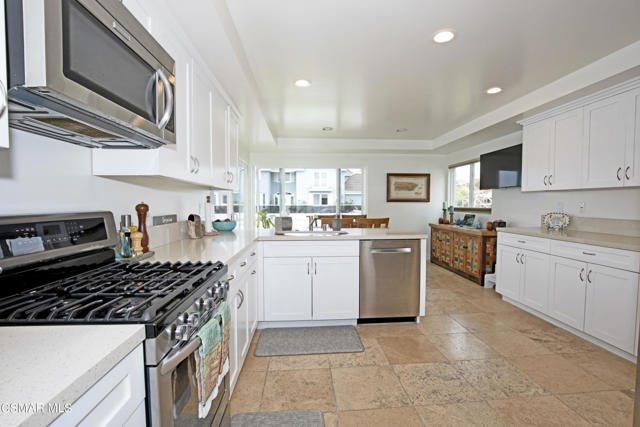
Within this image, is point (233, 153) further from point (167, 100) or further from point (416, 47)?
point (416, 47)

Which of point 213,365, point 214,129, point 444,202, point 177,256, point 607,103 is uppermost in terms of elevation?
point 607,103

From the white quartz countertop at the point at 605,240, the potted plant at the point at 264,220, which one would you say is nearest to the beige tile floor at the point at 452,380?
the white quartz countertop at the point at 605,240

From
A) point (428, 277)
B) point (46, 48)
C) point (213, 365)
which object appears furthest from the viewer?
point (428, 277)

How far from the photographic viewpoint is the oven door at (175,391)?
30.6 inches

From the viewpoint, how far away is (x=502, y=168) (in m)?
4.11

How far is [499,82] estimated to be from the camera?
9.49ft

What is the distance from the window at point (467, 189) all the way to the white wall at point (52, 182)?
17.2 ft

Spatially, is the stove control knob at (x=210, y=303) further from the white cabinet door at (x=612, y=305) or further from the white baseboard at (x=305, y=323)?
the white cabinet door at (x=612, y=305)

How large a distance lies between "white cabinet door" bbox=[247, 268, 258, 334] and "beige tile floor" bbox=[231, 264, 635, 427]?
0.83 ft

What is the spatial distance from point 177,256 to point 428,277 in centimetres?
402

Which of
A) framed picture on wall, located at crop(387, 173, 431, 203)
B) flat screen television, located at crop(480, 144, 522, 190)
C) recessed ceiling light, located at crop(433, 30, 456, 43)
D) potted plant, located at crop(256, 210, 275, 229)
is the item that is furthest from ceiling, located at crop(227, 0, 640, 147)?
potted plant, located at crop(256, 210, 275, 229)

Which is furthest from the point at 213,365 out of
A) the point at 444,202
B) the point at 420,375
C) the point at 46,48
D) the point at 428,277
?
the point at 444,202

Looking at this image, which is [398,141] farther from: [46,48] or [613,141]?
[46,48]

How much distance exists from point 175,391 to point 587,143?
12.4 ft
